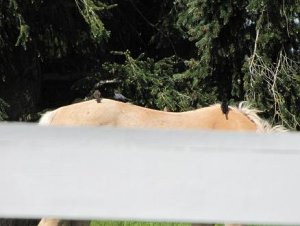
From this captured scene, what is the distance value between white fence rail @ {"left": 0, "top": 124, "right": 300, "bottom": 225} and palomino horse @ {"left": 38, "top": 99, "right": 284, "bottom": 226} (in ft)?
12.2

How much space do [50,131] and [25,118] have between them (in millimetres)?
6146

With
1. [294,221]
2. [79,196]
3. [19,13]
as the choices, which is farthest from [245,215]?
[19,13]

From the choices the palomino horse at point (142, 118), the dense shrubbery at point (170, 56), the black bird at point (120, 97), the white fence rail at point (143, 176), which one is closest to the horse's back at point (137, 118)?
the palomino horse at point (142, 118)

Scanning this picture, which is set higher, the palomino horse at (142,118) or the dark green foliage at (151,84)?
the palomino horse at (142,118)

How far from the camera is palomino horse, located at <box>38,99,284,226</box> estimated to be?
16.5 feet

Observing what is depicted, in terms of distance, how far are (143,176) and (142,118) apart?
12.6 ft

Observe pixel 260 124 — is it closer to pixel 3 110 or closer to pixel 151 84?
pixel 151 84

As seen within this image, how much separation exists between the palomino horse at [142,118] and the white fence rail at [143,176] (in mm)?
3720

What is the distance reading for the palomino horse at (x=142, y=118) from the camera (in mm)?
5020

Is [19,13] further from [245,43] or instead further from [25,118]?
[245,43]

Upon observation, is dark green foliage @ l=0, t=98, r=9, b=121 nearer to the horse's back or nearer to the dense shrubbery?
the dense shrubbery

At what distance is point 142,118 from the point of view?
5.07m

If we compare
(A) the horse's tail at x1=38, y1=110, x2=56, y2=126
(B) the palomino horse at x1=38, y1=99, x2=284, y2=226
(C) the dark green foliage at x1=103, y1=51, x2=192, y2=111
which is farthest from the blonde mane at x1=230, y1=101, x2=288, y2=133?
(C) the dark green foliage at x1=103, y1=51, x2=192, y2=111

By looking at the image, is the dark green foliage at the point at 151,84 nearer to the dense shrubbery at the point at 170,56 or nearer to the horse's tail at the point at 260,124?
the dense shrubbery at the point at 170,56
